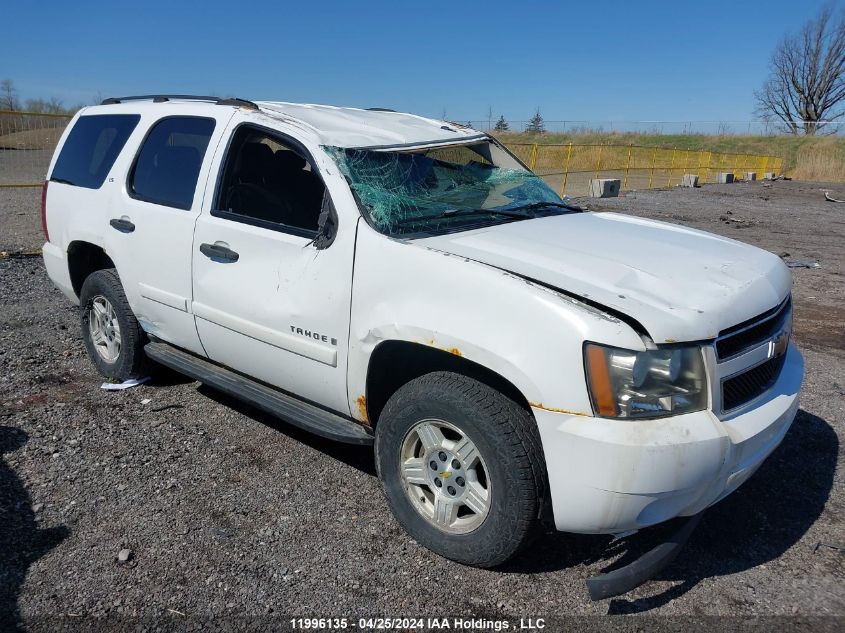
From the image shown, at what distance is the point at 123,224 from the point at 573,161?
3078cm

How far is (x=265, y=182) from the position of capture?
379 cm

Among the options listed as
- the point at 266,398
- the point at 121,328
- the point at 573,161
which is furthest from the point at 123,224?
the point at 573,161

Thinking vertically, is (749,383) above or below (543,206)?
below

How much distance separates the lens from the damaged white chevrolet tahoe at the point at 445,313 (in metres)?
2.39

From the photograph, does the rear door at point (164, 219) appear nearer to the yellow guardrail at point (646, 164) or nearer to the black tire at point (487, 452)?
the black tire at point (487, 452)

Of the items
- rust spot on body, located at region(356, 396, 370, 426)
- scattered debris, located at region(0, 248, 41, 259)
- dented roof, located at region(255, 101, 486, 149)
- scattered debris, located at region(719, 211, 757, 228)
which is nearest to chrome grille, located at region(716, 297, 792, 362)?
rust spot on body, located at region(356, 396, 370, 426)

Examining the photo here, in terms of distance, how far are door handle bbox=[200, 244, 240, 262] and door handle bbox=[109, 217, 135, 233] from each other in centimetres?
80

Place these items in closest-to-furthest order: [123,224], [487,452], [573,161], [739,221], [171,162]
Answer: [487,452]
[171,162]
[123,224]
[739,221]
[573,161]

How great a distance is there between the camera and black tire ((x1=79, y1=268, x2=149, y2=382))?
449 cm

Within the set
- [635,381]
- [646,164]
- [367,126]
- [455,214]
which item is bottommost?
[635,381]

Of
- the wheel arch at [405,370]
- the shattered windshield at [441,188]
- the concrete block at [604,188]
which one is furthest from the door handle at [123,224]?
the concrete block at [604,188]

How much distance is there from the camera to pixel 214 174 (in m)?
3.79

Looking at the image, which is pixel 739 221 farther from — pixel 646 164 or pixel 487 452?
pixel 646 164

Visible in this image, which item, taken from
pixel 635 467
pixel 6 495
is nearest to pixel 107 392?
pixel 6 495
